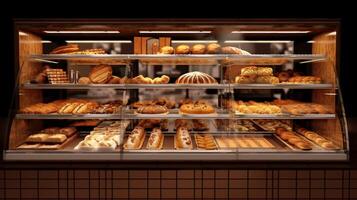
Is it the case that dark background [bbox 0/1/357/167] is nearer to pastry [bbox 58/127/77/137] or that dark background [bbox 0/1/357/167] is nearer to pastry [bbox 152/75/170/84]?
pastry [bbox 152/75/170/84]

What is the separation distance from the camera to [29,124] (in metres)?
4.80

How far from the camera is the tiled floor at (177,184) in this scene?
4.41m

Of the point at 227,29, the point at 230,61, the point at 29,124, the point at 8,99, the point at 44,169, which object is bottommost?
the point at 44,169

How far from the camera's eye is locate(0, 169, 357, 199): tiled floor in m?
4.41

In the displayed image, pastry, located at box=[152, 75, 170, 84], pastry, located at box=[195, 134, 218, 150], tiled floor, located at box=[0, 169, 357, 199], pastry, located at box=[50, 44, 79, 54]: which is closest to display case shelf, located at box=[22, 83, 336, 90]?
pastry, located at box=[152, 75, 170, 84]

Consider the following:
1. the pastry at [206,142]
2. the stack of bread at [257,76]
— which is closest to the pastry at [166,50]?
the stack of bread at [257,76]

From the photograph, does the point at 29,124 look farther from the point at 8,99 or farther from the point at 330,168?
the point at 330,168

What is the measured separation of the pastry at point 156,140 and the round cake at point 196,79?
66 centimetres

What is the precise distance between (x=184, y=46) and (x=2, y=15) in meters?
1.94

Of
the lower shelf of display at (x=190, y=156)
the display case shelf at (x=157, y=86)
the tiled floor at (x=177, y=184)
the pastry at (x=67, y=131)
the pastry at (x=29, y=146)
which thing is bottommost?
the tiled floor at (x=177, y=184)

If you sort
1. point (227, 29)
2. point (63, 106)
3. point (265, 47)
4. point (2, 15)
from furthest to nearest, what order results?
point (265, 47) < point (63, 106) < point (227, 29) < point (2, 15)

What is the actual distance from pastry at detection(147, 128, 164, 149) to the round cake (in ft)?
2.16

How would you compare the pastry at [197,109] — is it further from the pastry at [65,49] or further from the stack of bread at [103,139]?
the pastry at [65,49]

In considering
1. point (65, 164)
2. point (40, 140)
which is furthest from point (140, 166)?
point (40, 140)
